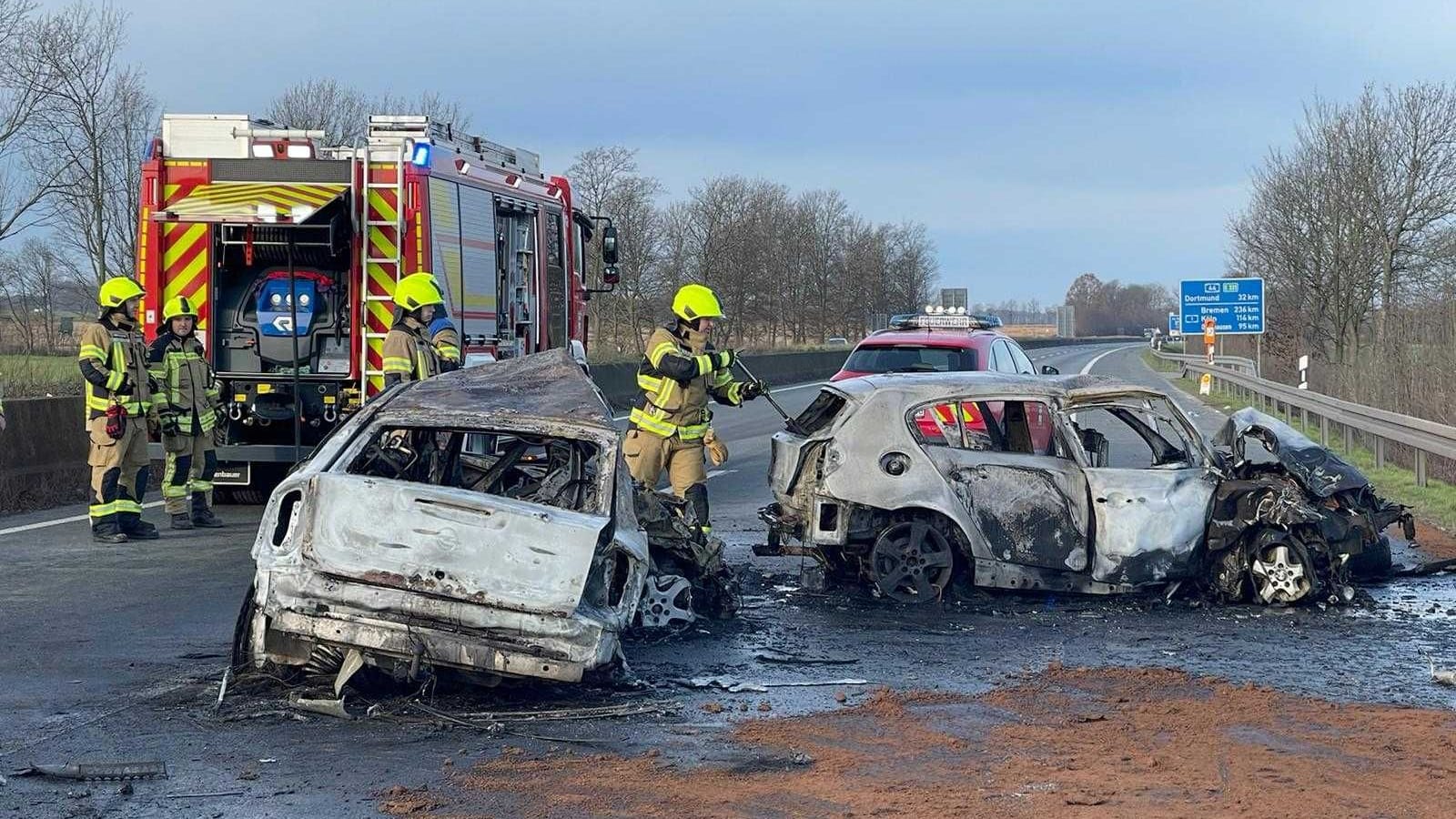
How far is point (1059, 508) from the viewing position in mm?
8914

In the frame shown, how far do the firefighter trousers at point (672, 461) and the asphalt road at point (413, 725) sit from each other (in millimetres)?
722

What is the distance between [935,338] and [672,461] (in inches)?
166

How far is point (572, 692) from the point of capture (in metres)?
6.75

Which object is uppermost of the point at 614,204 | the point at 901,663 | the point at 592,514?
the point at 614,204

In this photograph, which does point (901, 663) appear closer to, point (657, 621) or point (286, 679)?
point (657, 621)

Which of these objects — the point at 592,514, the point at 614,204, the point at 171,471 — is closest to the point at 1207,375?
the point at 614,204

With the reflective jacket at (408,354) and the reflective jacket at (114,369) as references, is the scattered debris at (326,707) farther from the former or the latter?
the reflective jacket at (114,369)

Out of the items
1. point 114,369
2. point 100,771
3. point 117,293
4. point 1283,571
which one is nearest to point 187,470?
point 114,369

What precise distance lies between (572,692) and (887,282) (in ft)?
205

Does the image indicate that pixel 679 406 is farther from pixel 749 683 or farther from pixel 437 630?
pixel 437 630

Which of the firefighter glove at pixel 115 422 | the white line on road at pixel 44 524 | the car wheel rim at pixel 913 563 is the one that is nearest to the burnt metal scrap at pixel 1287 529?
the car wheel rim at pixel 913 563

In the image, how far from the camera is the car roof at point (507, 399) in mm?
7152

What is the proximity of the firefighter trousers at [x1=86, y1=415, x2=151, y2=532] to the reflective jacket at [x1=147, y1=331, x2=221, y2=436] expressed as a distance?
35cm

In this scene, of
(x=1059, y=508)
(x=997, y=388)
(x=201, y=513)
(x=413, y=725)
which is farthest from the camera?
(x=201, y=513)
